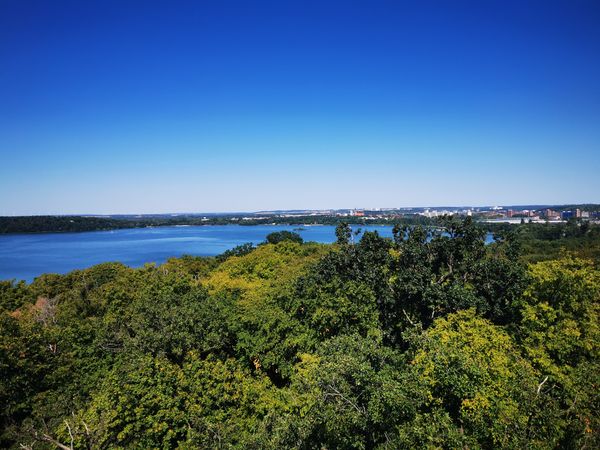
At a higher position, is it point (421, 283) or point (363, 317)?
point (421, 283)

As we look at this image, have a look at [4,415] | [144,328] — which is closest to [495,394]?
[144,328]

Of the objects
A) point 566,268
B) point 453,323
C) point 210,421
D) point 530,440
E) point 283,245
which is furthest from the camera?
point 283,245

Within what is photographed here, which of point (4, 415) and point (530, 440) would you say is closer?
point (530, 440)

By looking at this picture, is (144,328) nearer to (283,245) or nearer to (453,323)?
(453,323)

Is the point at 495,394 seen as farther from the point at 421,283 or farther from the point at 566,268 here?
the point at 566,268

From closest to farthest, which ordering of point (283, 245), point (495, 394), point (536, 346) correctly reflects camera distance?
point (495, 394)
point (536, 346)
point (283, 245)

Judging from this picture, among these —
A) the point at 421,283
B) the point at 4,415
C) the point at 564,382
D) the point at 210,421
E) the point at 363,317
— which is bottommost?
the point at 4,415
